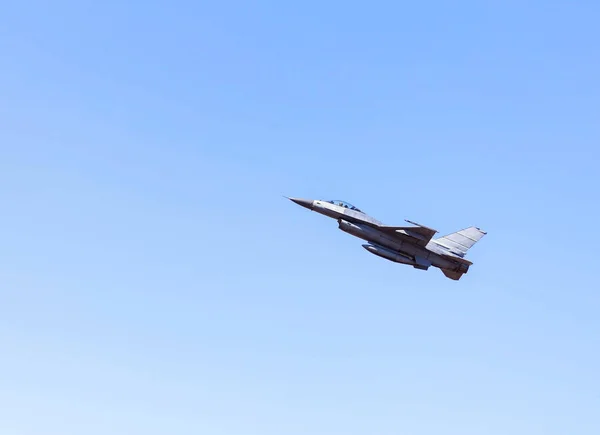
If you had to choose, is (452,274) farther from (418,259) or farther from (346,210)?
(346,210)

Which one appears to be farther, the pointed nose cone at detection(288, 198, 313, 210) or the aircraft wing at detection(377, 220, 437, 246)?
the pointed nose cone at detection(288, 198, 313, 210)

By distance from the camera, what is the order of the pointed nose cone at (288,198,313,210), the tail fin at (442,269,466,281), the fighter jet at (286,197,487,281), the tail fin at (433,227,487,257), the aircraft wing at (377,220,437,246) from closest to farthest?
the aircraft wing at (377,220,437,246) < the fighter jet at (286,197,487,281) < the tail fin at (442,269,466,281) < the pointed nose cone at (288,198,313,210) < the tail fin at (433,227,487,257)

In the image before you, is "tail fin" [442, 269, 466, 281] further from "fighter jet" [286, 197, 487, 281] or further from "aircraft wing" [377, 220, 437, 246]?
"aircraft wing" [377, 220, 437, 246]

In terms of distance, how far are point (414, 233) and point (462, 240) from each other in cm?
795

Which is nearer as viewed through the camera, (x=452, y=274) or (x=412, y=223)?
(x=412, y=223)

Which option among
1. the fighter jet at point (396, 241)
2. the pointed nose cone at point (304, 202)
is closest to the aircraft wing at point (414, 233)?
the fighter jet at point (396, 241)

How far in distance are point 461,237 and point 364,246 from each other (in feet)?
39.1

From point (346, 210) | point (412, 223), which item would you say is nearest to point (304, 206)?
point (346, 210)

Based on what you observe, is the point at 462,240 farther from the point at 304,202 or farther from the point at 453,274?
the point at 304,202

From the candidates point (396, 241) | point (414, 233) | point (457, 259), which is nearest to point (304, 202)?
point (396, 241)

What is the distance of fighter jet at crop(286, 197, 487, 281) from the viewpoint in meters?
84.8

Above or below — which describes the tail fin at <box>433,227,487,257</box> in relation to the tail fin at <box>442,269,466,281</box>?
above

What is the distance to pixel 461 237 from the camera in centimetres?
8994

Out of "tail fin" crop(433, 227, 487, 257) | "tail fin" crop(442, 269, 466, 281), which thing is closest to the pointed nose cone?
"tail fin" crop(433, 227, 487, 257)
